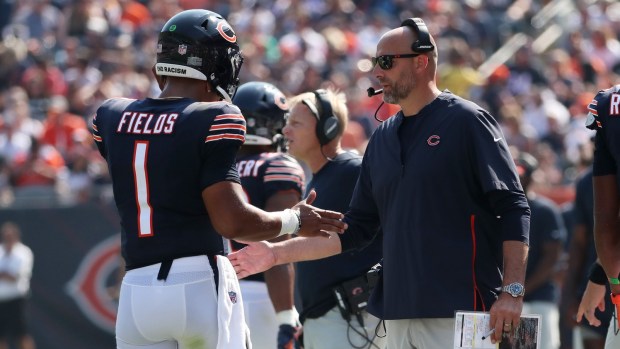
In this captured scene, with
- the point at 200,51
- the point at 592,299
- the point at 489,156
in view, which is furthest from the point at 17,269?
the point at 489,156

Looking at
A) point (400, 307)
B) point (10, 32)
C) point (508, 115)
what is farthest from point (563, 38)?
point (400, 307)

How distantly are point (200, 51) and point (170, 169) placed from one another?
54 centimetres

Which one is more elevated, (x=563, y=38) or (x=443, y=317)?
(x=563, y=38)

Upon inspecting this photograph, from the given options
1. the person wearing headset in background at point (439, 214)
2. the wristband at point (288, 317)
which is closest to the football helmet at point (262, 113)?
the wristband at point (288, 317)

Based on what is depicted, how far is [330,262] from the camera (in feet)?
19.6

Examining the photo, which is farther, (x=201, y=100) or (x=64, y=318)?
(x=64, y=318)

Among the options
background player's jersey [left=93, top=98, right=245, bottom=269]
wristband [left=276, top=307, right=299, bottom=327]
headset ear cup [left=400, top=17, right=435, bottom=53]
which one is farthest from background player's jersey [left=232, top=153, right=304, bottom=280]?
background player's jersey [left=93, top=98, right=245, bottom=269]

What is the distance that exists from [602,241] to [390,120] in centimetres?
105

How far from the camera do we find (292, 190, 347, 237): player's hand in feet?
15.6

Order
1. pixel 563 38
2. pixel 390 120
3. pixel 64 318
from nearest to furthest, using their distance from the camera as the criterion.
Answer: pixel 390 120 → pixel 64 318 → pixel 563 38

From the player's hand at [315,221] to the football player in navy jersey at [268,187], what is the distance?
1173mm

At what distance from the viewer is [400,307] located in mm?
4652

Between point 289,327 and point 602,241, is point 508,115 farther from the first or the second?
point 602,241

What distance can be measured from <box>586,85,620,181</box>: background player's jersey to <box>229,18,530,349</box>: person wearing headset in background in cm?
38
